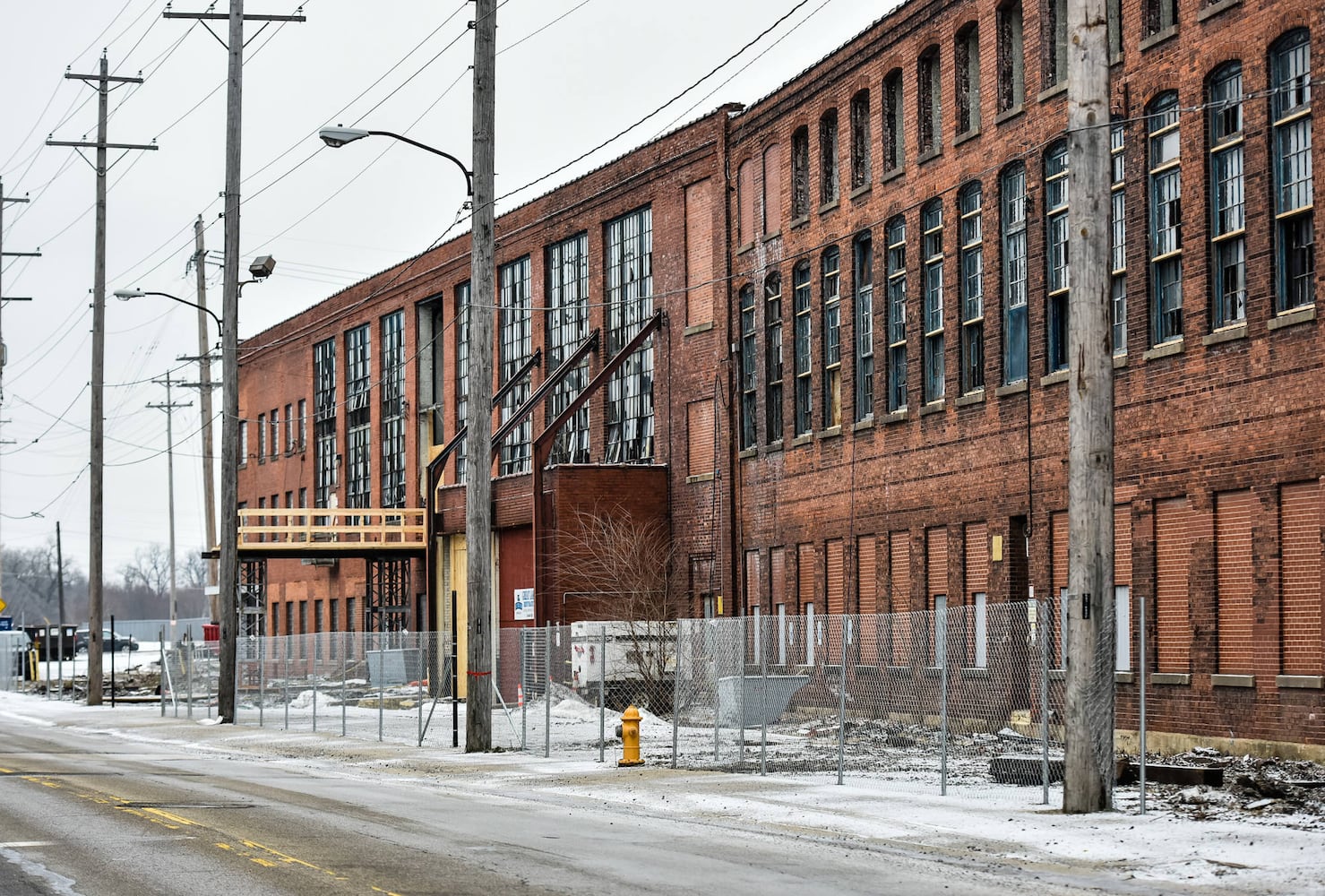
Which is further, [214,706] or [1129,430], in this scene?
[214,706]

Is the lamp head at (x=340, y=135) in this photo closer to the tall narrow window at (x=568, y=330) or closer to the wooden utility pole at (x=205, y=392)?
the tall narrow window at (x=568, y=330)

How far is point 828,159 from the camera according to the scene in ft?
126

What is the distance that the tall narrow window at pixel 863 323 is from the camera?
3653 centimetres

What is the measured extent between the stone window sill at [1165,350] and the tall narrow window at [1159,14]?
4604 millimetres

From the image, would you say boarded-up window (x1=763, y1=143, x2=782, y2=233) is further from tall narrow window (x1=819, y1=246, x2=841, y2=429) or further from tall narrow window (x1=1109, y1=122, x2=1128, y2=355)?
tall narrow window (x1=1109, y1=122, x2=1128, y2=355)

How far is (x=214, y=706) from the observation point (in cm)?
4834

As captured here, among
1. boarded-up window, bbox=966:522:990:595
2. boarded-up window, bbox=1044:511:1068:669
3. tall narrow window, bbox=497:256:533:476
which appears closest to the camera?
boarded-up window, bbox=1044:511:1068:669

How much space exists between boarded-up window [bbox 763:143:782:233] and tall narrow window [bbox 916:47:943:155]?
5.68 m

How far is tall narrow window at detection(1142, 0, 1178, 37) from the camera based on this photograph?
27.6 metres

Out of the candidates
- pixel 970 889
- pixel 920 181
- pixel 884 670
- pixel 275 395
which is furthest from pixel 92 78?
pixel 970 889

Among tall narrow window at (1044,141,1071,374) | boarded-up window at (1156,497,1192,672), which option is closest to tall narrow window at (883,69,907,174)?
tall narrow window at (1044,141,1071,374)

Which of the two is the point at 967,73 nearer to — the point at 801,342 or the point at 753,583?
the point at 801,342

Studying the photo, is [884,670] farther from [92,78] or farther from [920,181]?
[92,78]

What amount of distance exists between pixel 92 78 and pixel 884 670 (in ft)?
121
